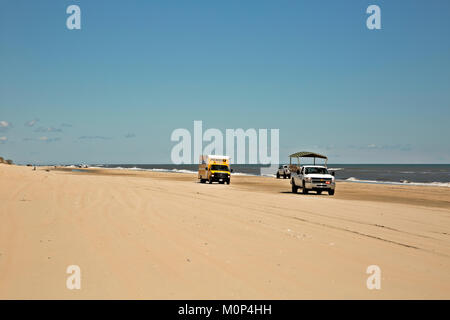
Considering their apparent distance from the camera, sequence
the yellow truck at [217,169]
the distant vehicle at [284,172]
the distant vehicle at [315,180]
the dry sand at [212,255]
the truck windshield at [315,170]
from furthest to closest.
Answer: the distant vehicle at [284,172]
the yellow truck at [217,169]
the truck windshield at [315,170]
the distant vehicle at [315,180]
the dry sand at [212,255]

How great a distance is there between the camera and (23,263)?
694 cm

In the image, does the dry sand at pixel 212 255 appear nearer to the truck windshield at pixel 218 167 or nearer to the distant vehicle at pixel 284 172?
the truck windshield at pixel 218 167

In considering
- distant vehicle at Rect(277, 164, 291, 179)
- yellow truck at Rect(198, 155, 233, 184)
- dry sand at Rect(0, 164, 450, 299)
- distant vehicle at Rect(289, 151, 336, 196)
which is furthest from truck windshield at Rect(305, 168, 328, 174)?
distant vehicle at Rect(277, 164, 291, 179)

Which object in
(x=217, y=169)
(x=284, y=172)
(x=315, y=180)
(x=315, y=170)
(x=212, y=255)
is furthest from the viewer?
(x=284, y=172)

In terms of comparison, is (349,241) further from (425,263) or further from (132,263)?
(132,263)

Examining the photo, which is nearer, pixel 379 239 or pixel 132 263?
pixel 132 263

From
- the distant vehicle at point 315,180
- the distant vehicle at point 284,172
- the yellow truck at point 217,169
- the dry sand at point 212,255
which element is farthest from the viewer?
the distant vehicle at point 284,172

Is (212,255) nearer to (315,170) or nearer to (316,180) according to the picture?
(316,180)

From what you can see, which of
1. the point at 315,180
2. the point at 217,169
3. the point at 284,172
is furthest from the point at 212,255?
the point at 284,172

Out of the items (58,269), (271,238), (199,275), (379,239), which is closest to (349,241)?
(379,239)

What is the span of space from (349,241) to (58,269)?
19.6ft

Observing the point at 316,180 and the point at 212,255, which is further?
the point at 316,180

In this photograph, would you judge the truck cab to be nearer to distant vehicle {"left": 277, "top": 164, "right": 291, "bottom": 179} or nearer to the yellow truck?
the yellow truck

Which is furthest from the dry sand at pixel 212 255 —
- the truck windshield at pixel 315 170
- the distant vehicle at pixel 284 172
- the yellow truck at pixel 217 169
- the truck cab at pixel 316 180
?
the distant vehicle at pixel 284 172
